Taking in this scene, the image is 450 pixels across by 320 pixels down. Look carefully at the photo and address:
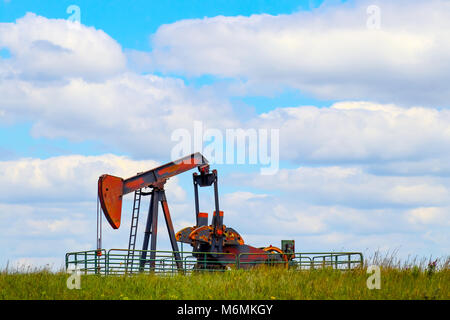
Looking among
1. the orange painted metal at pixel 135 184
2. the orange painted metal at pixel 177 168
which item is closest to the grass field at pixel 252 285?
the orange painted metal at pixel 135 184

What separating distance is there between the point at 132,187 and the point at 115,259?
3875 mm

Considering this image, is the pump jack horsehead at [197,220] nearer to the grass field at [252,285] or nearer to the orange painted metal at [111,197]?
the orange painted metal at [111,197]

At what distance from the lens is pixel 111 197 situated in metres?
21.8

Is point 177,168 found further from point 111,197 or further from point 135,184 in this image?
point 111,197

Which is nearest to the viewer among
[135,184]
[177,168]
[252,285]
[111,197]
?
[252,285]

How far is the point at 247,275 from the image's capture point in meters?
16.9

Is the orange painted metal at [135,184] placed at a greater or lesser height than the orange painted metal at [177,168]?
lesser

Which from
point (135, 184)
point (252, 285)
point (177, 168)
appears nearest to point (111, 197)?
point (135, 184)

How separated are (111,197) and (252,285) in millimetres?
8840

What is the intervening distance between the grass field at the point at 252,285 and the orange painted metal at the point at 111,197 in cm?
418

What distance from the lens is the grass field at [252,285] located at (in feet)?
44.8

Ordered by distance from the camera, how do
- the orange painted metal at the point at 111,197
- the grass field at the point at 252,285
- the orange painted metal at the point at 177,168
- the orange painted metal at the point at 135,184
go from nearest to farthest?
the grass field at the point at 252,285 → the orange painted metal at the point at 111,197 → the orange painted metal at the point at 135,184 → the orange painted metal at the point at 177,168

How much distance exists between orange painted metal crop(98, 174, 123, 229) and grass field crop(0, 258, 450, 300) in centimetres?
418
